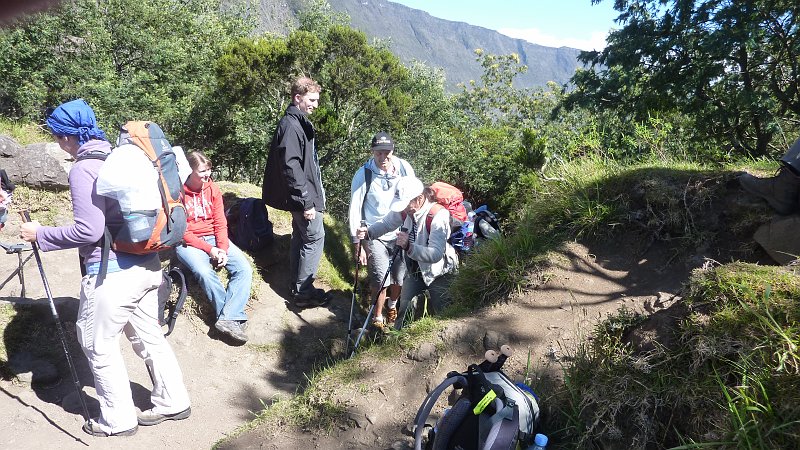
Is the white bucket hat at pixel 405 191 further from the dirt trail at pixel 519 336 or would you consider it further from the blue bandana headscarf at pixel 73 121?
the blue bandana headscarf at pixel 73 121

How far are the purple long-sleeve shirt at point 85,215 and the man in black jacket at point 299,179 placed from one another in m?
2.24

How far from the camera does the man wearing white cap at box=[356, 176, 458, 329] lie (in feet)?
16.9

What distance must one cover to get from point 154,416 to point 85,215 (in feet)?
5.56

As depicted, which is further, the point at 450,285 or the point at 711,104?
the point at 711,104

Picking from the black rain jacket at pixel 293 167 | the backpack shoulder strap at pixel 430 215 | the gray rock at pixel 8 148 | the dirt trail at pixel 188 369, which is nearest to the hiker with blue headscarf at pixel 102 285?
the dirt trail at pixel 188 369

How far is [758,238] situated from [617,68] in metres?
7.92

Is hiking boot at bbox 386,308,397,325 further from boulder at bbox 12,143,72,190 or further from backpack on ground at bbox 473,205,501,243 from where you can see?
boulder at bbox 12,143,72,190

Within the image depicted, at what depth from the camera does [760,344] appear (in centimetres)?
269

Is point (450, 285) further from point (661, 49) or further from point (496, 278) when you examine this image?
point (661, 49)

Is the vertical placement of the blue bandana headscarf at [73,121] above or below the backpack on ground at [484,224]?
above

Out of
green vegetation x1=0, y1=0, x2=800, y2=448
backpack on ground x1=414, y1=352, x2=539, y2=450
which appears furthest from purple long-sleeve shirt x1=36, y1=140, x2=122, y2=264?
backpack on ground x1=414, y1=352, x2=539, y2=450

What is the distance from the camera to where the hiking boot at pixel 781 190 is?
164 inches

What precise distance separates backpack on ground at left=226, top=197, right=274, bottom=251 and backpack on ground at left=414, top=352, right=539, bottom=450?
4.18 metres

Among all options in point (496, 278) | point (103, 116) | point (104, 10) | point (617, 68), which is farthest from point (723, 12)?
point (104, 10)
